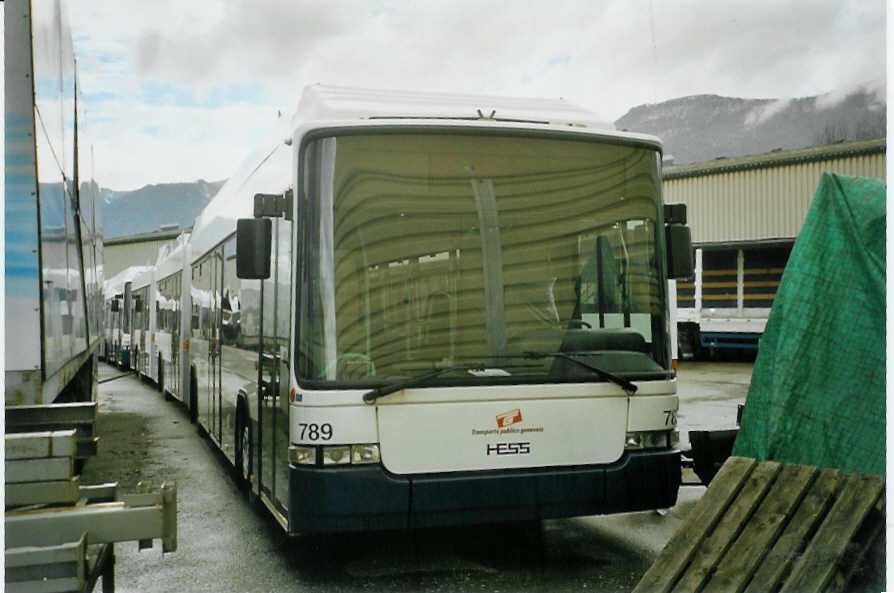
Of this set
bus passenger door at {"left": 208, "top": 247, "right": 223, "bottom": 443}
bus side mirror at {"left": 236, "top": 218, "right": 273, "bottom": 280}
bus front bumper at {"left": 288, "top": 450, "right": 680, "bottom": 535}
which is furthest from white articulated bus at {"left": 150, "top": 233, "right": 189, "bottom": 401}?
bus front bumper at {"left": 288, "top": 450, "right": 680, "bottom": 535}

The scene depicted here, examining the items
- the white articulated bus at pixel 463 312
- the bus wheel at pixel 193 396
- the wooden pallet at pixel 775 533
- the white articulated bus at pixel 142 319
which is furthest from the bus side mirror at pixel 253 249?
the white articulated bus at pixel 142 319

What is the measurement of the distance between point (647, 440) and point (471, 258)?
1.45 m

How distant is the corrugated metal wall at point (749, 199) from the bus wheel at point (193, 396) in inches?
561

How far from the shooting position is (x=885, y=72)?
17.9 feet

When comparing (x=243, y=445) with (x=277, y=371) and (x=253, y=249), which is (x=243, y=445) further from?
(x=253, y=249)

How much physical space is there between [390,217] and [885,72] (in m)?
2.82

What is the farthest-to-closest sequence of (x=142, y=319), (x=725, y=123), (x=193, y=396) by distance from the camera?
(x=142, y=319)
(x=725, y=123)
(x=193, y=396)

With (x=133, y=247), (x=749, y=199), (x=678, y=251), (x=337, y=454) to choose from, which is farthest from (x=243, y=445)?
(x=133, y=247)

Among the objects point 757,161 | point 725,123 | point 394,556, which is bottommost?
point 394,556

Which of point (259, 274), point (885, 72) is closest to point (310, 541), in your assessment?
point (259, 274)

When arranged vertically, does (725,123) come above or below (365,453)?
above

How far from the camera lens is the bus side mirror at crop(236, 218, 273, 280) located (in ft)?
17.3

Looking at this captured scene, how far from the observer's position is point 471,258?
5.30 metres

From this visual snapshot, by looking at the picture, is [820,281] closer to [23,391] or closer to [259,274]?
[259,274]
